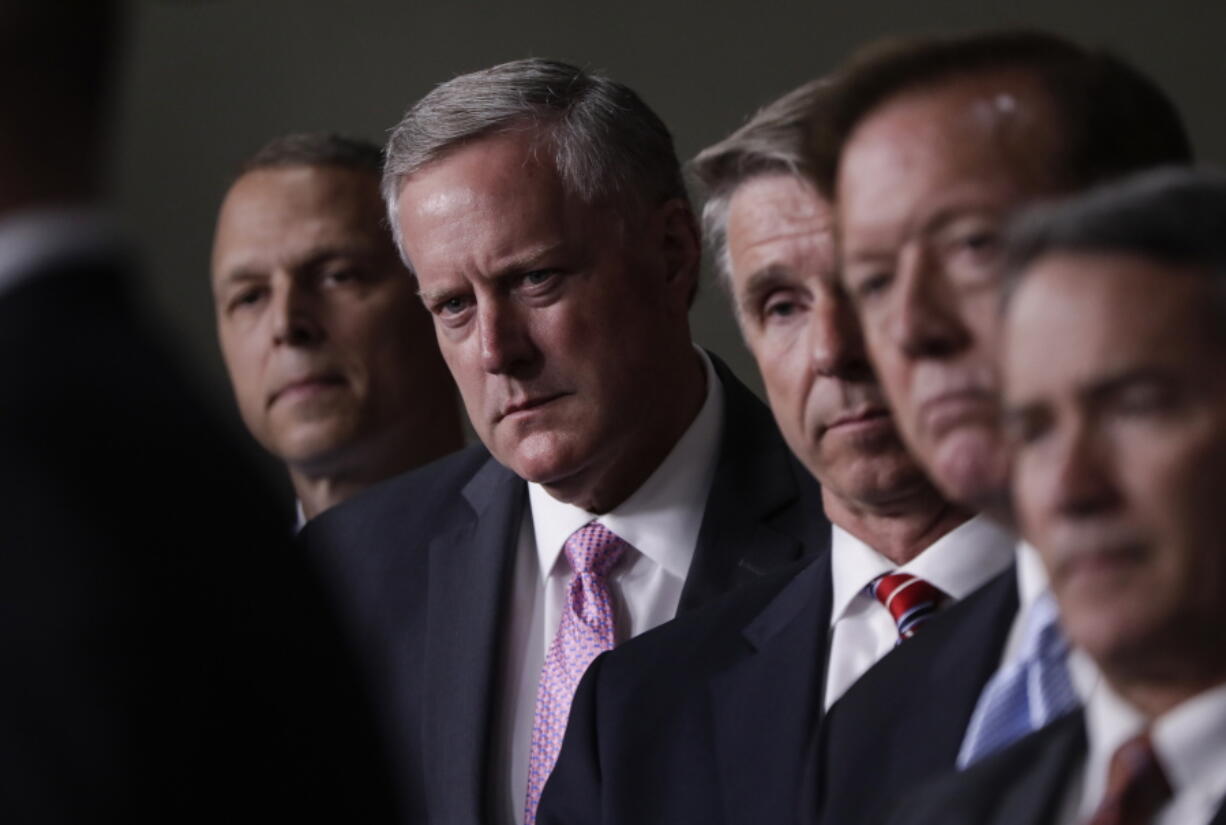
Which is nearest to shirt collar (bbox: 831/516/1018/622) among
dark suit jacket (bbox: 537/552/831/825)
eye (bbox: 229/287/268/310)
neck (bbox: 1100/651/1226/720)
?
dark suit jacket (bbox: 537/552/831/825)

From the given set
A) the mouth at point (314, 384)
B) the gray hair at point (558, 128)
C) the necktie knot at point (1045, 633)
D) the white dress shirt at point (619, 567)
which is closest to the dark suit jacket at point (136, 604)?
the necktie knot at point (1045, 633)

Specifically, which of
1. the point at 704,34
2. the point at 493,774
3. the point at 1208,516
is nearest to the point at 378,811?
the point at 1208,516

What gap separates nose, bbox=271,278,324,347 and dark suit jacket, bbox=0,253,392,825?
6.66 ft

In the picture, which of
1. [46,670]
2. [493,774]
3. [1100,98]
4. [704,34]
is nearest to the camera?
[46,670]

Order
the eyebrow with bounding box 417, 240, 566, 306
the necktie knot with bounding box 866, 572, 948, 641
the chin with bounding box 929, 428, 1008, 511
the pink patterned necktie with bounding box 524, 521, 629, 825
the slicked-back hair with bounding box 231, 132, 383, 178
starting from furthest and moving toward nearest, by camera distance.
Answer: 1. the slicked-back hair with bounding box 231, 132, 383, 178
2. the eyebrow with bounding box 417, 240, 566, 306
3. the pink patterned necktie with bounding box 524, 521, 629, 825
4. the necktie knot with bounding box 866, 572, 948, 641
5. the chin with bounding box 929, 428, 1008, 511

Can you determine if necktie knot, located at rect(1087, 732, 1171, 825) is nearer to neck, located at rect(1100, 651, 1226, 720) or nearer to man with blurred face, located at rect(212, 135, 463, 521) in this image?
neck, located at rect(1100, 651, 1226, 720)

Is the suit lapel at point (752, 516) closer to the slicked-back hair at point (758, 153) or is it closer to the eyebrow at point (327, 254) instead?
the slicked-back hair at point (758, 153)

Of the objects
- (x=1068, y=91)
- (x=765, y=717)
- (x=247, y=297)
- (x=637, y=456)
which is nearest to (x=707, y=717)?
(x=765, y=717)

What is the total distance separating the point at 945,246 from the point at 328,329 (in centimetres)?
190

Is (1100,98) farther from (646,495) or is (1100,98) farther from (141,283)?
(646,495)

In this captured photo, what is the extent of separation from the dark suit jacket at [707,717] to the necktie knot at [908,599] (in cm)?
9

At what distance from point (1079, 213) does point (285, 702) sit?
58 centimetres

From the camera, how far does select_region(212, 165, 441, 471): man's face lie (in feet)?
10.5

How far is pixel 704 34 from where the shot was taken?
14.0 ft
